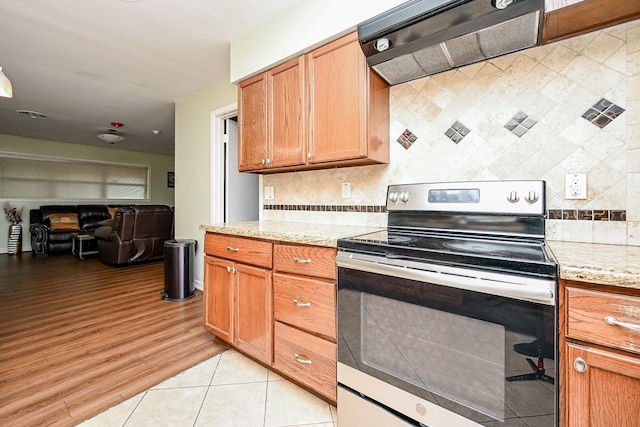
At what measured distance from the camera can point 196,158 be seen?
3.60m

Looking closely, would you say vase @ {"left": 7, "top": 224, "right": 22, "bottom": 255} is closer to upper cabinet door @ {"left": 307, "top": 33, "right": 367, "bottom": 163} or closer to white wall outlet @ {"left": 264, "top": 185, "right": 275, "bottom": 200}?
white wall outlet @ {"left": 264, "top": 185, "right": 275, "bottom": 200}

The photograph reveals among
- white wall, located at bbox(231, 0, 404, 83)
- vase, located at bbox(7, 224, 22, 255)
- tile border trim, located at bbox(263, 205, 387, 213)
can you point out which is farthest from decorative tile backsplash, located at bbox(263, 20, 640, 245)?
→ vase, located at bbox(7, 224, 22, 255)

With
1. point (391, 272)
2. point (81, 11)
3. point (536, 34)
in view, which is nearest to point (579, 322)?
point (391, 272)

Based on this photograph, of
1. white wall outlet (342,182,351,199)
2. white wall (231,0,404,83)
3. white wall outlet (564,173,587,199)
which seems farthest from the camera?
white wall outlet (342,182,351,199)

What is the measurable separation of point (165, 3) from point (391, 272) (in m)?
2.31

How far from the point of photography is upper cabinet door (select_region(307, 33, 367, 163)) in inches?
66.3

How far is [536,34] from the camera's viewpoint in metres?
1.30

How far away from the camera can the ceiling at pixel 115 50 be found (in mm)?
2055

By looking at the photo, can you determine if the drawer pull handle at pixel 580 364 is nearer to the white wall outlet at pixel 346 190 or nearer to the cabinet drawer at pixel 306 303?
the cabinet drawer at pixel 306 303

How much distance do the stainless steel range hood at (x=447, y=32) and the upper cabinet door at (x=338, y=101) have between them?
0.17m

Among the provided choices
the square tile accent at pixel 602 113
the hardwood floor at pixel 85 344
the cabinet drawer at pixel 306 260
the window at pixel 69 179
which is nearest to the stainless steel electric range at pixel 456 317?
the cabinet drawer at pixel 306 260

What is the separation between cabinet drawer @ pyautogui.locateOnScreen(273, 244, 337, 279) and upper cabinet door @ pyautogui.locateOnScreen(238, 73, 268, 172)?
864 millimetres

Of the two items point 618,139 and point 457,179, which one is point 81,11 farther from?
point 618,139

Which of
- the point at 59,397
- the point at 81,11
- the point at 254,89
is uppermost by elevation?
the point at 81,11
